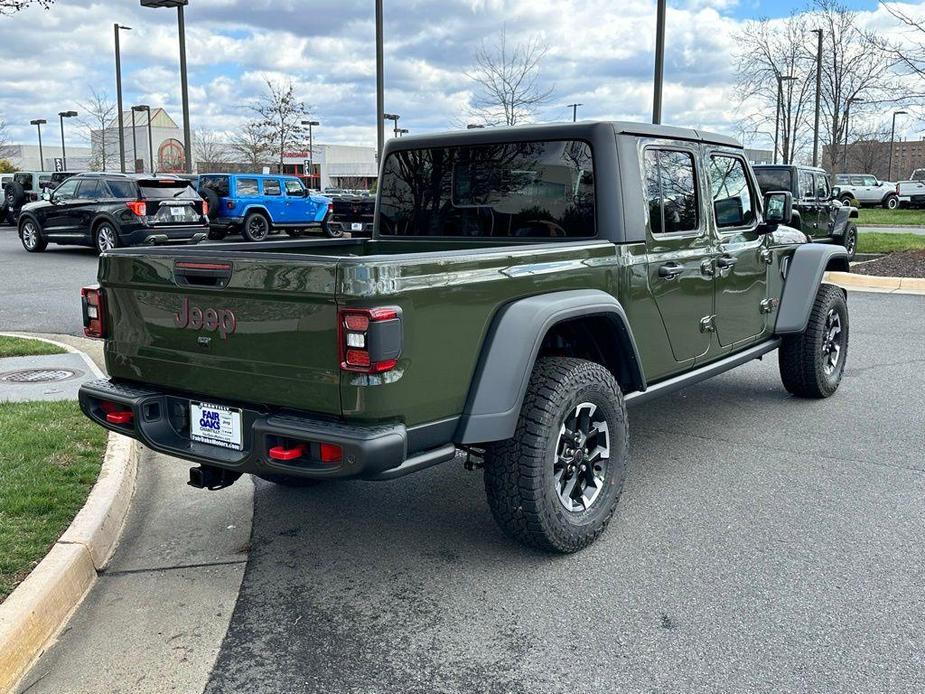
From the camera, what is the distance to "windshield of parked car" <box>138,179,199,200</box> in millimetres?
16984

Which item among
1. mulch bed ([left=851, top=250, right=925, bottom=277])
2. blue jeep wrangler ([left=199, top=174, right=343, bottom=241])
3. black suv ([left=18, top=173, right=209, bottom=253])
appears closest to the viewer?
mulch bed ([left=851, top=250, right=925, bottom=277])

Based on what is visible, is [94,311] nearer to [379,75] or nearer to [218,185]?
[379,75]

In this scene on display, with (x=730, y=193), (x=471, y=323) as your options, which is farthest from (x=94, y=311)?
(x=730, y=193)

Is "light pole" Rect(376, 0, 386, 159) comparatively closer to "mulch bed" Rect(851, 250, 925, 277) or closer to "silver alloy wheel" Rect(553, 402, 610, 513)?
"mulch bed" Rect(851, 250, 925, 277)

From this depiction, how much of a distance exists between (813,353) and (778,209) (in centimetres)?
122

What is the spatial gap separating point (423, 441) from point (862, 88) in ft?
80.9

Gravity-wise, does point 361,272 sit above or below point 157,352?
above

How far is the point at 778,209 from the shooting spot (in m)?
5.78

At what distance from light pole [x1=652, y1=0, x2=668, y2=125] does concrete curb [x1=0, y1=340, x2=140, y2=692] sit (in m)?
10.8

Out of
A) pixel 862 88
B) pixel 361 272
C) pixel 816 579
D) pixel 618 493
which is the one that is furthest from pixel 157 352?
pixel 862 88

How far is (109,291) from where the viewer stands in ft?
13.1

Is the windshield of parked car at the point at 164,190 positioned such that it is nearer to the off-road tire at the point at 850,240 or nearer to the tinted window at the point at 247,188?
the tinted window at the point at 247,188

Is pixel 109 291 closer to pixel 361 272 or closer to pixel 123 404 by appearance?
pixel 123 404

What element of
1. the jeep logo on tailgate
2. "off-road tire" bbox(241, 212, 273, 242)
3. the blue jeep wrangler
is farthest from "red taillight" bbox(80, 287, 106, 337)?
"off-road tire" bbox(241, 212, 273, 242)
